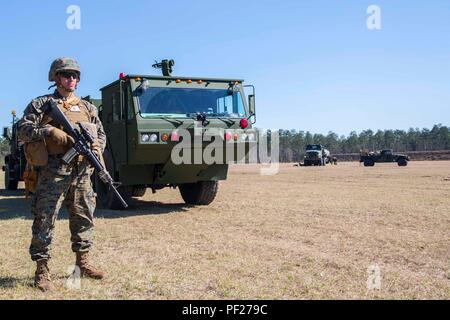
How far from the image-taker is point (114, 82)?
8.77 meters

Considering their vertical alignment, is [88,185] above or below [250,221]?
above

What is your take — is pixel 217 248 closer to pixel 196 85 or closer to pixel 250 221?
pixel 250 221

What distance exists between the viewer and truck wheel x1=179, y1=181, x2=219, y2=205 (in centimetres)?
980

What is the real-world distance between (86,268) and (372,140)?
123 meters

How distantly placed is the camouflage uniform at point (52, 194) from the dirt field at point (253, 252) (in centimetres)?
40

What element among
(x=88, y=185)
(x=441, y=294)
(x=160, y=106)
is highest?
(x=160, y=106)

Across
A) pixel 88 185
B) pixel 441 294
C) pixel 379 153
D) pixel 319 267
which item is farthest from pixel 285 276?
pixel 379 153

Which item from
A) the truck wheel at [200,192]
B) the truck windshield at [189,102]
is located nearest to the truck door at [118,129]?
the truck windshield at [189,102]

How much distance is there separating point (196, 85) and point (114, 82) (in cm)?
157

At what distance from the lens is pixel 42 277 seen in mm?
3963

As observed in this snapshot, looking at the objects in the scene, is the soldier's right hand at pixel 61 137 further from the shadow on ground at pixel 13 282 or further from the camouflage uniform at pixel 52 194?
the shadow on ground at pixel 13 282

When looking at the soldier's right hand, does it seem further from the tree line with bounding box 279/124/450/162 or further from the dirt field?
the tree line with bounding box 279/124/450/162

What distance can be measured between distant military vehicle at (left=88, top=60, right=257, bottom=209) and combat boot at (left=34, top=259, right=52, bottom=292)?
399 cm
